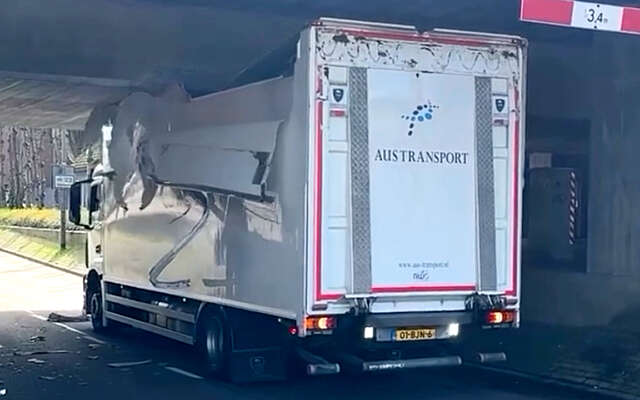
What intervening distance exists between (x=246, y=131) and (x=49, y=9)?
4.97 m

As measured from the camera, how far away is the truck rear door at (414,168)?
10531 millimetres

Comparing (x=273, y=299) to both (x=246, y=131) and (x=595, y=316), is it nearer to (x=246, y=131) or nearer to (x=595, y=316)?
(x=246, y=131)

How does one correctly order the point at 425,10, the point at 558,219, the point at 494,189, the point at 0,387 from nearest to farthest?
the point at 494,189 < the point at 0,387 < the point at 425,10 < the point at 558,219

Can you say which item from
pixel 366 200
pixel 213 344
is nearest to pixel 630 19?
pixel 366 200

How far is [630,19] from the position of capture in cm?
1173

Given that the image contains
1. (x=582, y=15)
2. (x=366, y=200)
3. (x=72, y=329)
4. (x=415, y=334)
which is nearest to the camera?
(x=366, y=200)

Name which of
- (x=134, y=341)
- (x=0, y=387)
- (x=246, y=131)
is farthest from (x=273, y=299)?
(x=134, y=341)

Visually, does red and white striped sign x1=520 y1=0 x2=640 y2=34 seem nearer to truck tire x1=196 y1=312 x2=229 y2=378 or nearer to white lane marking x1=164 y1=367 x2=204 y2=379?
truck tire x1=196 y1=312 x2=229 y2=378

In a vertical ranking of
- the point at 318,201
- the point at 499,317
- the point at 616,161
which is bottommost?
the point at 499,317

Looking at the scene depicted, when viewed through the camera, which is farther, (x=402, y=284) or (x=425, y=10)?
(x=425, y=10)

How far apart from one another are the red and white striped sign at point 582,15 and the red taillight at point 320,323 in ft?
11.7

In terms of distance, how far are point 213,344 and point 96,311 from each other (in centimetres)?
656

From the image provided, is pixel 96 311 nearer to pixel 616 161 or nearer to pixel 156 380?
pixel 156 380

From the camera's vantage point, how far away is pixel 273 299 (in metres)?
11.1
